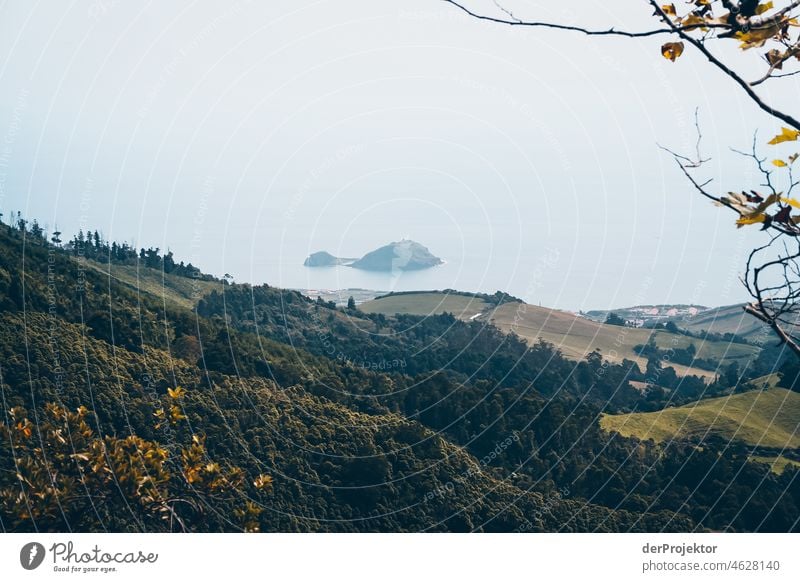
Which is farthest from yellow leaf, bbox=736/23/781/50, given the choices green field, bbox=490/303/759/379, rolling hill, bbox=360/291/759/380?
rolling hill, bbox=360/291/759/380

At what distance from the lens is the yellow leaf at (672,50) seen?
5.48 metres

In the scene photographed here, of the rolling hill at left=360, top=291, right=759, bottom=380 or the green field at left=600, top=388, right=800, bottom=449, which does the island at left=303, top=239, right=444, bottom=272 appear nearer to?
the rolling hill at left=360, top=291, right=759, bottom=380

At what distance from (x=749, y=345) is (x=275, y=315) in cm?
6673

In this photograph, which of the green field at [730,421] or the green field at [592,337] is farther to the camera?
the green field at [592,337]

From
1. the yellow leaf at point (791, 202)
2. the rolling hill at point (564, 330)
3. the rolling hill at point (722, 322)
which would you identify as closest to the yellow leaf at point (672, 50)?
the yellow leaf at point (791, 202)

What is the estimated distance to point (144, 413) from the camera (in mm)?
28875

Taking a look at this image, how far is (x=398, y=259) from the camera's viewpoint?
11275cm

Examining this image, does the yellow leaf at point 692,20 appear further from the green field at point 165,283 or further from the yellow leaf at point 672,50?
the green field at point 165,283

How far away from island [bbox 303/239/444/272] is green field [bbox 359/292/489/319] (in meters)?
4.69

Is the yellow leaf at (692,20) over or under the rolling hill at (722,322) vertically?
under

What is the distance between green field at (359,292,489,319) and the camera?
107938 millimetres

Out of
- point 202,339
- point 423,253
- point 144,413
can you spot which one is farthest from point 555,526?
point 423,253

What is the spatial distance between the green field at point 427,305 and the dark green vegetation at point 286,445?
48.9 metres
